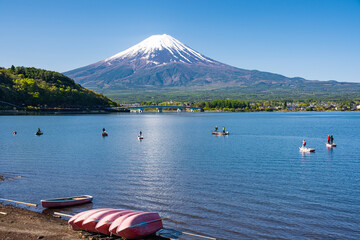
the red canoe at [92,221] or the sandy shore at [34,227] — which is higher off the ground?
the red canoe at [92,221]

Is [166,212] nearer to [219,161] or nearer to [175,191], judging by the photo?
[175,191]

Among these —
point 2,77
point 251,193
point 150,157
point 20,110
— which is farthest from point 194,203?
point 2,77

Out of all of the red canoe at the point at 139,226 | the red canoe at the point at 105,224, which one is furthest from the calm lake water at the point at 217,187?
the red canoe at the point at 105,224

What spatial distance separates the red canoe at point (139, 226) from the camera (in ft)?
41.9

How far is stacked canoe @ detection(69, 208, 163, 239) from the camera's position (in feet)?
42.1

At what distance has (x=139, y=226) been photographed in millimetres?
12969

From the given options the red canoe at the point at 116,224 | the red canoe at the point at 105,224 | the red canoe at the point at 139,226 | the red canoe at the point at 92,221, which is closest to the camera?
the red canoe at the point at 139,226

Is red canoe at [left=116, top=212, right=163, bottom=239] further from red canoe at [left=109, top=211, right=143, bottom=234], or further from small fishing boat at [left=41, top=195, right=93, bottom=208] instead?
small fishing boat at [left=41, top=195, right=93, bottom=208]

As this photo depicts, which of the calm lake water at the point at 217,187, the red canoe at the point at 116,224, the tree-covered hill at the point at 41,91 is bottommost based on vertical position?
the calm lake water at the point at 217,187

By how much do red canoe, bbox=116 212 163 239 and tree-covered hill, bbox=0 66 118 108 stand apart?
137024 millimetres

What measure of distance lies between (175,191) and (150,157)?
46.4ft

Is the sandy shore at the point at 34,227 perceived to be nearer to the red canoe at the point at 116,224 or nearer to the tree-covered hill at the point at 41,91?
the red canoe at the point at 116,224

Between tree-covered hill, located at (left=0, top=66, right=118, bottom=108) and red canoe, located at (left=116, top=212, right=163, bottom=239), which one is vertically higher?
tree-covered hill, located at (left=0, top=66, right=118, bottom=108)

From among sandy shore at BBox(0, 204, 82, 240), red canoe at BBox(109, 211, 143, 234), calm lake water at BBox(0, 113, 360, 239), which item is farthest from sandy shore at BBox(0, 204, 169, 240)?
calm lake water at BBox(0, 113, 360, 239)
